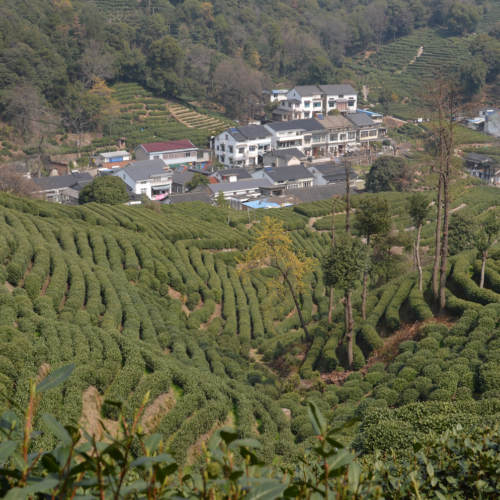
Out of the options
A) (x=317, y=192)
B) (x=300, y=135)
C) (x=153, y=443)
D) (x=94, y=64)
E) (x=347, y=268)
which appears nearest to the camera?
(x=153, y=443)

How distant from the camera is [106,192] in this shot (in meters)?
40.3

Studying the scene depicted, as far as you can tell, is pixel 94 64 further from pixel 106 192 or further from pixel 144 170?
pixel 106 192

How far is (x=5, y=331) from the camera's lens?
1341 cm

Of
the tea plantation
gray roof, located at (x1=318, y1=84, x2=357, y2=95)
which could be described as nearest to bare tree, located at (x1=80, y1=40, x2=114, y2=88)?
gray roof, located at (x1=318, y1=84, x2=357, y2=95)

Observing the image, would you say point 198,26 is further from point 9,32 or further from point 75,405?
point 75,405

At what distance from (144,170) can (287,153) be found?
55.3 ft

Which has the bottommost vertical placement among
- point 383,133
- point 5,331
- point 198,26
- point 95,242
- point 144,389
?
point 383,133

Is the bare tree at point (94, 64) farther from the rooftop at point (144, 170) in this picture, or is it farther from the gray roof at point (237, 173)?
the gray roof at point (237, 173)

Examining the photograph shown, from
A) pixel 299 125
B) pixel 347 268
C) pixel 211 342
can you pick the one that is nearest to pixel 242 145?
pixel 299 125

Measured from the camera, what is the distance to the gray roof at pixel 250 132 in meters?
61.0

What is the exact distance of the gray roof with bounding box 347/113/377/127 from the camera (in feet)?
226

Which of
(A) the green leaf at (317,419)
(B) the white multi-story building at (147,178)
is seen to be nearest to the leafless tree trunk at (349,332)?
(A) the green leaf at (317,419)

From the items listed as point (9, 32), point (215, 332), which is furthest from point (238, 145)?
point (215, 332)

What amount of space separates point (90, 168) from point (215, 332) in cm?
3851
